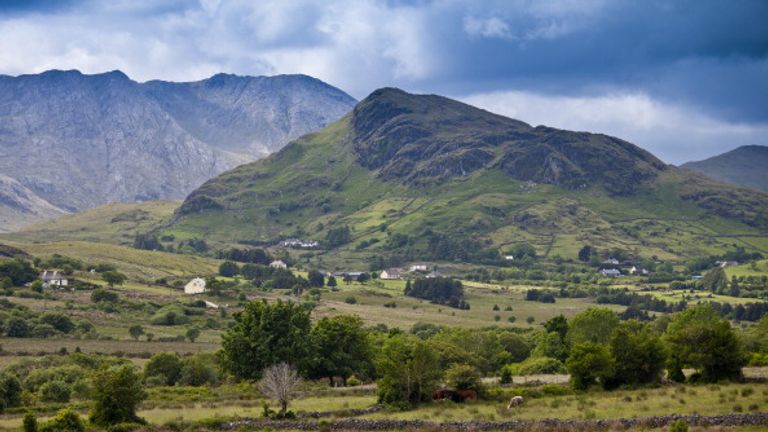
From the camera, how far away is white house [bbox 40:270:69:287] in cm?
18300

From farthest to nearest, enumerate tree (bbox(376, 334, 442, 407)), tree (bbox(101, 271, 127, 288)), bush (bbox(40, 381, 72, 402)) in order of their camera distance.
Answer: tree (bbox(101, 271, 127, 288))
bush (bbox(40, 381, 72, 402))
tree (bbox(376, 334, 442, 407))

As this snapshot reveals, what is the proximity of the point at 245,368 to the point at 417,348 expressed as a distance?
26.5 metres

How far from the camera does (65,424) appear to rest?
55406mm

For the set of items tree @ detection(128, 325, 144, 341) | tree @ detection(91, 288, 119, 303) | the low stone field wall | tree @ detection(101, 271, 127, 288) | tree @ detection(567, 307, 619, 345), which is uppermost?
tree @ detection(101, 271, 127, 288)

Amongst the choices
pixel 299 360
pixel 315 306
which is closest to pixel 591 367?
pixel 299 360

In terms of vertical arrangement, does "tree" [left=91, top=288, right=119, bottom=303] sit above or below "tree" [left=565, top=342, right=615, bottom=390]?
above

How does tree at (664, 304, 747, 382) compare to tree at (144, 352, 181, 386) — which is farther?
tree at (144, 352, 181, 386)

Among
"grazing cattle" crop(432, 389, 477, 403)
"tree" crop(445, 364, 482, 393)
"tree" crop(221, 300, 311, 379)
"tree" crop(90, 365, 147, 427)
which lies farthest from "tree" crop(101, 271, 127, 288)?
"tree" crop(445, 364, 482, 393)

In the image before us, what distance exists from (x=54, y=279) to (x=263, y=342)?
377 ft

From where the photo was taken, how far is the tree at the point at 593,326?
10350 centimetres

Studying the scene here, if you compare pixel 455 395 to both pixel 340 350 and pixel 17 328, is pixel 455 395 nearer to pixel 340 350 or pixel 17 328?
pixel 340 350

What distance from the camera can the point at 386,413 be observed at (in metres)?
61.1

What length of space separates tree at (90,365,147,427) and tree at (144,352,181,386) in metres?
32.3

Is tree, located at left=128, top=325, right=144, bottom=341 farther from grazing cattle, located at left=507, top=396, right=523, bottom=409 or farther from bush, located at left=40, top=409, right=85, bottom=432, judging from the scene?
grazing cattle, located at left=507, top=396, right=523, bottom=409
